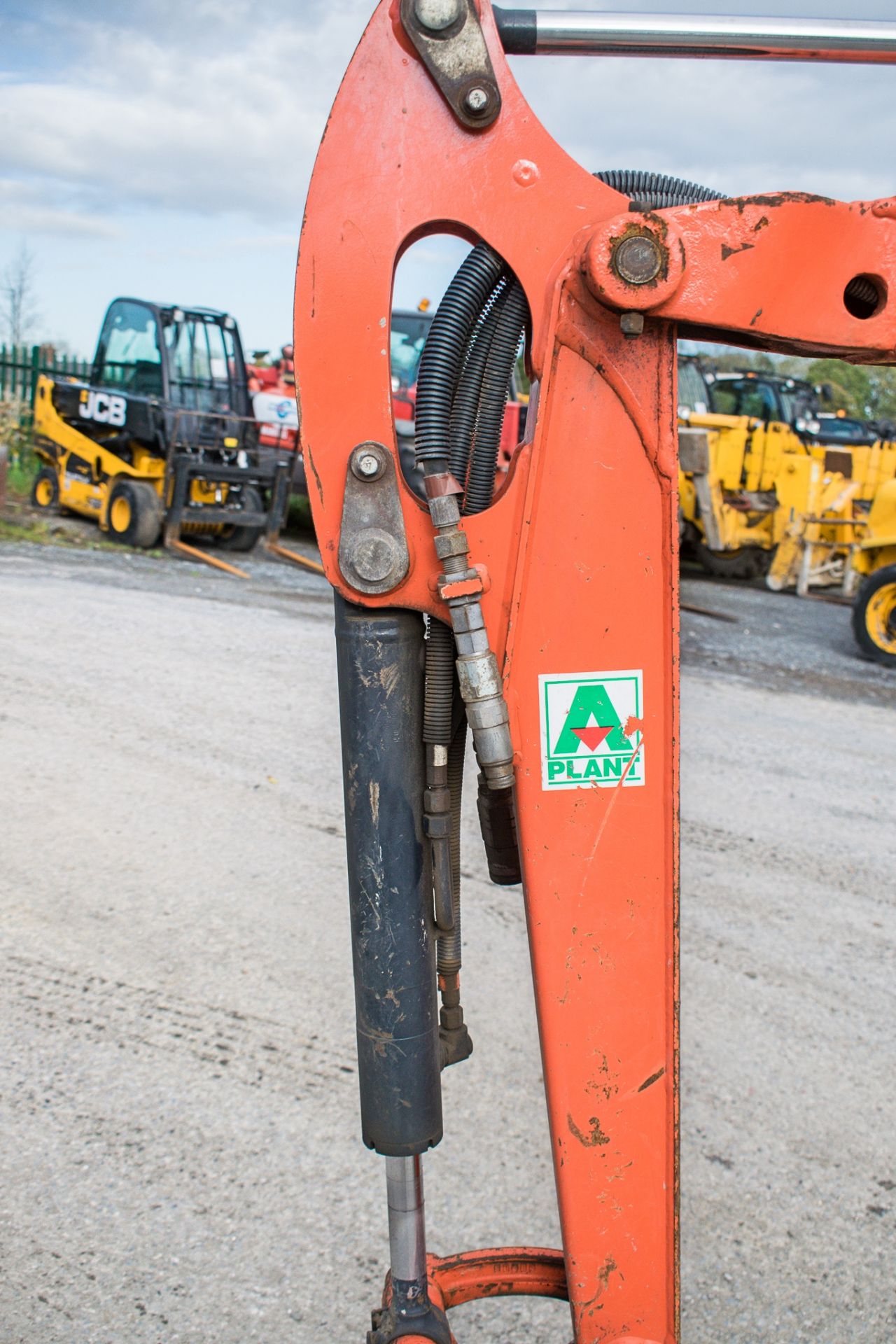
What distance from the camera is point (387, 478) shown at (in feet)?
4.66

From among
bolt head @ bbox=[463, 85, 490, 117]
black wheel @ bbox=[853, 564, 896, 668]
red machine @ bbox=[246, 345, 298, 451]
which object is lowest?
black wheel @ bbox=[853, 564, 896, 668]

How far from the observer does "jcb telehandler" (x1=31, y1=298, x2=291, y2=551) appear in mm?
11969

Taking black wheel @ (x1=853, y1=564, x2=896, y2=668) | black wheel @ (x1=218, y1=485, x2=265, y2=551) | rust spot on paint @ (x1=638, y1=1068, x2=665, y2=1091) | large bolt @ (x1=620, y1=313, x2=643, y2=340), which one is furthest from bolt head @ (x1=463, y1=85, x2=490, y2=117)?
black wheel @ (x1=218, y1=485, x2=265, y2=551)

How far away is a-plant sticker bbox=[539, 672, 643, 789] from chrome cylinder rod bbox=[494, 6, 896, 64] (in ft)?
2.42

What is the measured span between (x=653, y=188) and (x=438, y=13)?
1.09ft

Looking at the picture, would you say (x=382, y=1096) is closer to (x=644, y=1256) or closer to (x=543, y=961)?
(x=543, y=961)

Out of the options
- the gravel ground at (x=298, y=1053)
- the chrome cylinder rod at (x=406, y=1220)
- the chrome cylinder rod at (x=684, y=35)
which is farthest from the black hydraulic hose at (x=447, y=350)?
the gravel ground at (x=298, y=1053)

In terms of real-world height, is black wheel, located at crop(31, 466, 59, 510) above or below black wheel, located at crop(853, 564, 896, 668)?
above

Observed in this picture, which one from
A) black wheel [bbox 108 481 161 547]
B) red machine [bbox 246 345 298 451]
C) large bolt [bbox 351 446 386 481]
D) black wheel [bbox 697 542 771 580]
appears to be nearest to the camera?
large bolt [bbox 351 446 386 481]

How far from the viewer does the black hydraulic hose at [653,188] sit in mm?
1461

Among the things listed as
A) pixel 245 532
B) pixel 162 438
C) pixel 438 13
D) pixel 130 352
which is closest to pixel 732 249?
pixel 438 13

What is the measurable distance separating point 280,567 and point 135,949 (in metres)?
8.74

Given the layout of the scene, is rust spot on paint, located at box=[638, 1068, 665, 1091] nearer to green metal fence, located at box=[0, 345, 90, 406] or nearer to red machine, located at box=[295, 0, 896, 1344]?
red machine, located at box=[295, 0, 896, 1344]

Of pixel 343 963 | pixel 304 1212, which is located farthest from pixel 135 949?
pixel 304 1212
